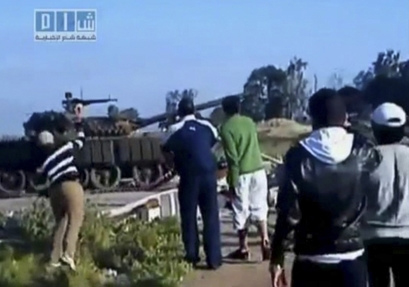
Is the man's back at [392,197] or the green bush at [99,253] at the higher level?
the man's back at [392,197]

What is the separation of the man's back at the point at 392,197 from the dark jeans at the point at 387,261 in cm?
5

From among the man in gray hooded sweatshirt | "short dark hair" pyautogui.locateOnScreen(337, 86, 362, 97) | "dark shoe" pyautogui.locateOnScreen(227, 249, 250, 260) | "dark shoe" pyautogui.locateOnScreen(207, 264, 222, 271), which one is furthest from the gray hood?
"dark shoe" pyautogui.locateOnScreen(227, 249, 250, 260)

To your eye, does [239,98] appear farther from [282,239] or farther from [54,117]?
[282,239]

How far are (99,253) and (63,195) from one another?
34.9 inches

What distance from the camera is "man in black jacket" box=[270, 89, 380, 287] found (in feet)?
17.9

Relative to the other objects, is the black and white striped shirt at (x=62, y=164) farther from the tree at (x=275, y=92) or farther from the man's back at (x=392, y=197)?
the man's back at (x=392, y=197)

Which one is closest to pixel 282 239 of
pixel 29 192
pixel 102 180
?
pixel 29 192

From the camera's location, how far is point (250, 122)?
9.55 meters

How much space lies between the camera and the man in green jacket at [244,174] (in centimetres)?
952

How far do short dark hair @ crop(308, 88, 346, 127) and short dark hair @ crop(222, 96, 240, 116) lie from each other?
3.57 m

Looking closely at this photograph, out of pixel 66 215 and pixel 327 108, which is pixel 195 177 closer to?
pixel 66 215

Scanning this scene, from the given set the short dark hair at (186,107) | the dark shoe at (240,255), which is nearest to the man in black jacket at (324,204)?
the short dark hair at (186,107)

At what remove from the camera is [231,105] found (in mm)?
9422

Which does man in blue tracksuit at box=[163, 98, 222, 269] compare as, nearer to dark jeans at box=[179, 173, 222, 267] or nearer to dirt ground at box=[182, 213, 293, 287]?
dark jeans at box=[179, 173, 222, 267]
